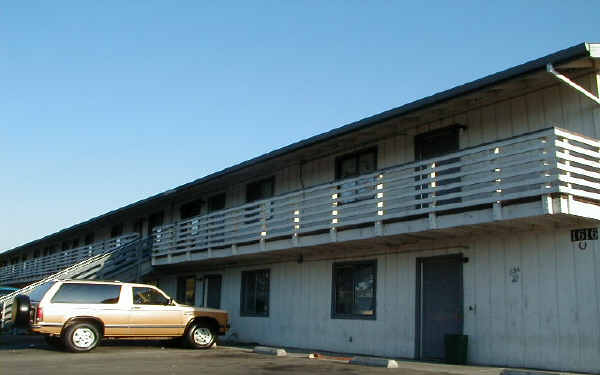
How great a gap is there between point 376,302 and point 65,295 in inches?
312

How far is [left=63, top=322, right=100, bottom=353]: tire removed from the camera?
50.8 ft

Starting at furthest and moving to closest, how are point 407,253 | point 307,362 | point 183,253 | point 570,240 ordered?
1. point 183,253
2. point 407,253
3. point 307,362
4. point 570,240

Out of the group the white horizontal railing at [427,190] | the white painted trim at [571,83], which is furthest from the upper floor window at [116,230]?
the white painted trim at [571,83]

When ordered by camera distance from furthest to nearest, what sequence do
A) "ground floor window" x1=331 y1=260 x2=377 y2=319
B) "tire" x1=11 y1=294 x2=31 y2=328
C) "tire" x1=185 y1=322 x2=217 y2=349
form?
"tire" x1=185 y1=322 x2=217 y2=349 < "ground floor window" x1=331 y1=260 x2=377 y2=319 < "tire" x1=11 y1=294 x2=31 y2=328

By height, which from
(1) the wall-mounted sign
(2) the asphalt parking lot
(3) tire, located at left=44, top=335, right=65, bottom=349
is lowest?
(2) the asphalt parking lot

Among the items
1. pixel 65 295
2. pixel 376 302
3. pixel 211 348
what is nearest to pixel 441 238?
pixel 376 302

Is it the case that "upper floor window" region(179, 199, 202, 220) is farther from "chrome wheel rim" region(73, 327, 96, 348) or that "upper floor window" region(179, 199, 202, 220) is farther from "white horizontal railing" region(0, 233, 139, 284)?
"chrome wheel rim" region(73, 327, 96, 348)

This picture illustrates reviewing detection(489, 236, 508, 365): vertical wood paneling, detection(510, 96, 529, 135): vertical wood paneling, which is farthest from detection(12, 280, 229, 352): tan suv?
detection(510, 96, 529, 135): vertical wood paneling

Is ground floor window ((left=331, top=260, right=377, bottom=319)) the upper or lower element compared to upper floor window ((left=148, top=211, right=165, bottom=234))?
lower

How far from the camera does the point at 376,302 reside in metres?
16.8

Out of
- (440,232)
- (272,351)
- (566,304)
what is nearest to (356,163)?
(440,232)

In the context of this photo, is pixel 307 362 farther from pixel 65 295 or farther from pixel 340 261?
pixel 65 295

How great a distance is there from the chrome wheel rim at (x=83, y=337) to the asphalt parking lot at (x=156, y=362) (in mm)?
298

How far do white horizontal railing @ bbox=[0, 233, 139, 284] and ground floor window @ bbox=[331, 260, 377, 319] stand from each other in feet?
40.8
